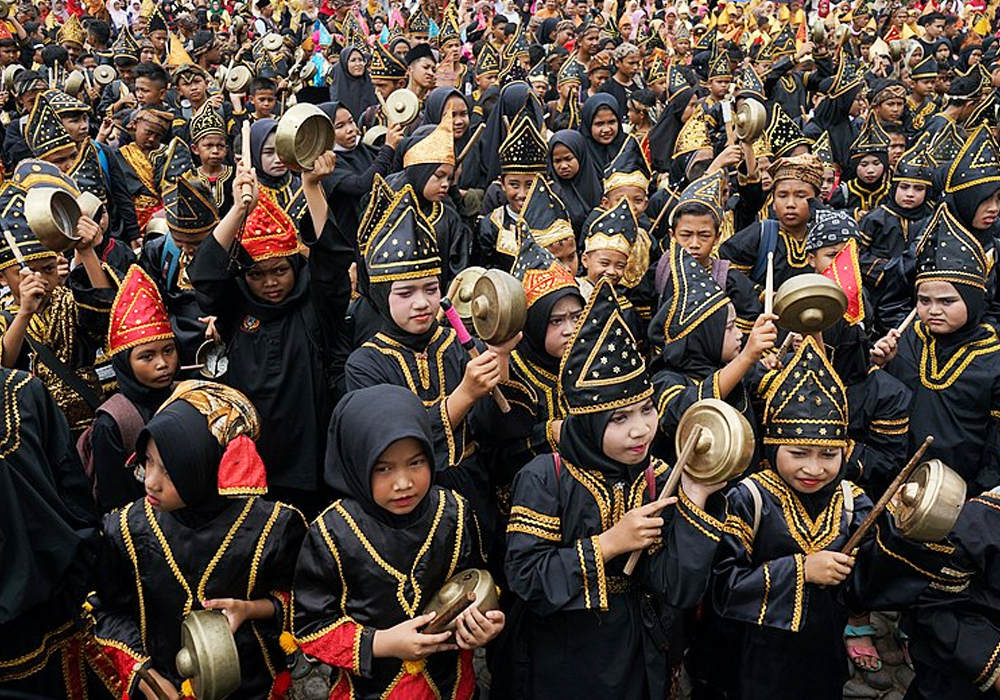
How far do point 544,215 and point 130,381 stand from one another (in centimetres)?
325

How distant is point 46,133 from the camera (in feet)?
24.0

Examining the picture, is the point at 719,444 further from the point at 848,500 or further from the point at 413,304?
the point at 413,304

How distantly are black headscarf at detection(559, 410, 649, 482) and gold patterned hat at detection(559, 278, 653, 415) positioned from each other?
0.20ft

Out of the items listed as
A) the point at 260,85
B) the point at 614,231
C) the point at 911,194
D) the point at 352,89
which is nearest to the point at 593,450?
the point at 614,231

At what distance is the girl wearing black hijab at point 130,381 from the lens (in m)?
4.12

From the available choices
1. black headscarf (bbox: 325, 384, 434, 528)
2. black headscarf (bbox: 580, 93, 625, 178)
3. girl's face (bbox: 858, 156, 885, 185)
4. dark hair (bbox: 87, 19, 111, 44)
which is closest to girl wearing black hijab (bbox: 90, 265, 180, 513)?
black headscarf (bbox: 325, 384, 434, 528)

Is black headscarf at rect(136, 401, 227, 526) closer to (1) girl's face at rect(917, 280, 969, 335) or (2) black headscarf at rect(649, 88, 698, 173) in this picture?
(1) girl's face at rect(917, 280, 969, 335)

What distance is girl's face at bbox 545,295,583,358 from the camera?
447cm

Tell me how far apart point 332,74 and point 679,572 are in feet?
36.1

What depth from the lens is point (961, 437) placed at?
5.32 metres

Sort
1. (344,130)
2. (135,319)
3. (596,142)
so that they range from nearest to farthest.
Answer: (135,319) < (344,130) < (596,142)

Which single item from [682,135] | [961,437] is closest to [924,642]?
[961,437]

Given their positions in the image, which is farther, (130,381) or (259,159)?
(259,159)

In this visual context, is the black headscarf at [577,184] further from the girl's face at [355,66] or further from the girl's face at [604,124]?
the girl's face at [355,66]
